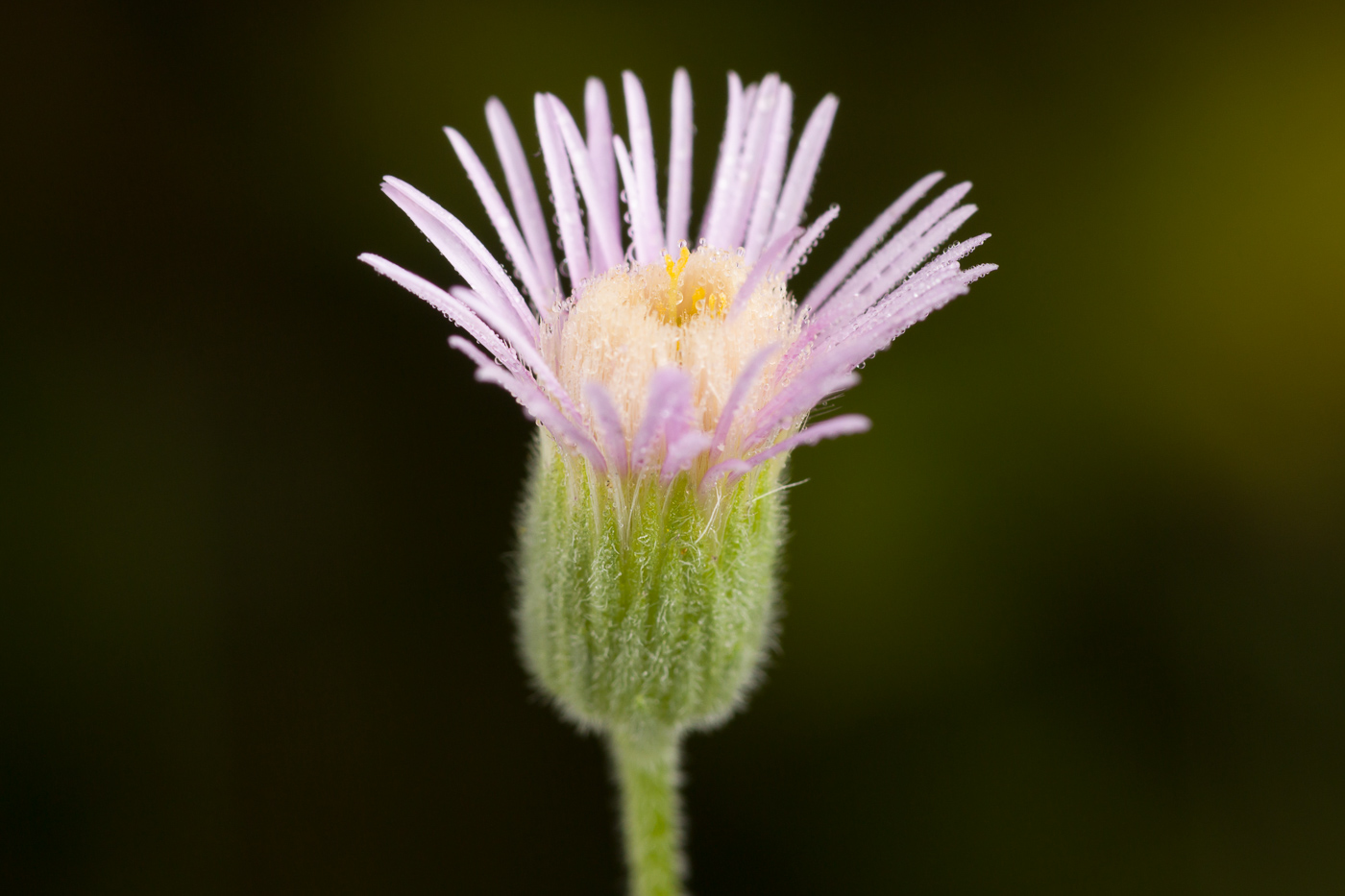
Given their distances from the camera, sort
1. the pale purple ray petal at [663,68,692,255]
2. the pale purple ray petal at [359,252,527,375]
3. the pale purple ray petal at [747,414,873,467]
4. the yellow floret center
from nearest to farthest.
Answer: the pale purple ray petal at [747,414,873,467], the pale purple ray petal at [359,252,527,375], the yellow floret center, the pale purple ray petal at [663,68,692,255]

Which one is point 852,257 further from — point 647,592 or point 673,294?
point 647,592

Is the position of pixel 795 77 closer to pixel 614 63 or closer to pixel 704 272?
pixel 614 63

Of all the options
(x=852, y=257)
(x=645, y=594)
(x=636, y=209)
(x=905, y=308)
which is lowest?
(x=645, y=594)

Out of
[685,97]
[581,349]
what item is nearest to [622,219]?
[685,97]

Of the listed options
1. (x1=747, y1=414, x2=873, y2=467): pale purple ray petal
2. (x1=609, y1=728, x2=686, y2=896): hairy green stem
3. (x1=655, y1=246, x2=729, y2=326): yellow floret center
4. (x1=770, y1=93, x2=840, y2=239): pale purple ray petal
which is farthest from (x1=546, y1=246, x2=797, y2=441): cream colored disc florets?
(x1=609, y1=728, x2=686, y2=896): hairy green stem

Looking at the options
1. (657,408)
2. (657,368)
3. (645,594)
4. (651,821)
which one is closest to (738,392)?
(657,408)

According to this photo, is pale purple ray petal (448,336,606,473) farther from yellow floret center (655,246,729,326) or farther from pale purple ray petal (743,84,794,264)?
pale purple ray petal (743,84,794,264)
